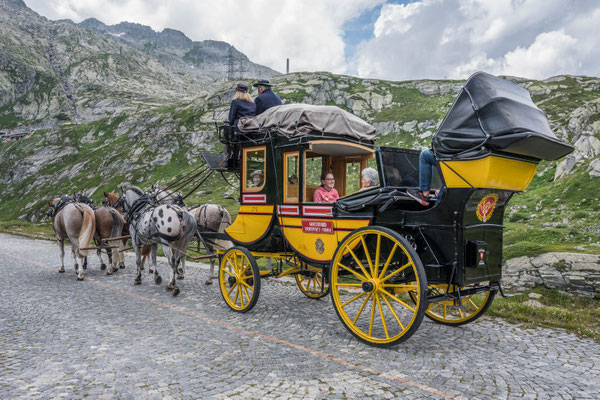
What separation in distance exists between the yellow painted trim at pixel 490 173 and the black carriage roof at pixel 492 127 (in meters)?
0.11

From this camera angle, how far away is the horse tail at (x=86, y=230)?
12.6 m

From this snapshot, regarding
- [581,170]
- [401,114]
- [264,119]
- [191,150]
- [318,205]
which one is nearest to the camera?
[318,205]

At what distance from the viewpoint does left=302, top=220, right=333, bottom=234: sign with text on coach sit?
7160mm

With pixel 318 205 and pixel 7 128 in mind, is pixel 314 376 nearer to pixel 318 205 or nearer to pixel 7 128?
pixel 318 205

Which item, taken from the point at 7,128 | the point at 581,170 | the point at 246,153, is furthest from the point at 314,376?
the point at 7,128

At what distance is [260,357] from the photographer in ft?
19.4

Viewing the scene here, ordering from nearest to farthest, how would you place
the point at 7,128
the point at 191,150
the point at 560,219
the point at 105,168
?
1. the point at 560,219
2. the point at 191,150
3. the point at 105,168
4. the point at 7,128

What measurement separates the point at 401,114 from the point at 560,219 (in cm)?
3730

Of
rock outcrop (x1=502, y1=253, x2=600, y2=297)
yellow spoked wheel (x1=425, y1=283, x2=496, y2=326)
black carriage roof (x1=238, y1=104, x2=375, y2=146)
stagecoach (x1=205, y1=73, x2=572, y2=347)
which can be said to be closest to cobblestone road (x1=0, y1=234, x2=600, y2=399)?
yellow spoked wheel (x1=425, y1=283, x2=496, y2=326)

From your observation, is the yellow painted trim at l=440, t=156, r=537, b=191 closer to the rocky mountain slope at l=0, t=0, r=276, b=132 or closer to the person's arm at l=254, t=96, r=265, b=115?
the person's arm at l=254, t=96, r=265, b=115


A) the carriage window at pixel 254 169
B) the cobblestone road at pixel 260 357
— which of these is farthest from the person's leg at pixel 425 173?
the carriage window at pixel 254 169

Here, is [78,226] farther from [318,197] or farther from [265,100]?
[318,197]

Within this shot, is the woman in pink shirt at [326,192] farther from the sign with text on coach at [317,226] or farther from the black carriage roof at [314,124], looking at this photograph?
the black carriage roof at [314,124]

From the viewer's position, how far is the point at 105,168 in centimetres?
6038
